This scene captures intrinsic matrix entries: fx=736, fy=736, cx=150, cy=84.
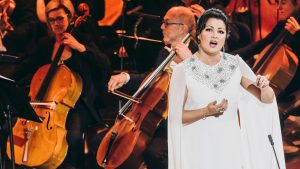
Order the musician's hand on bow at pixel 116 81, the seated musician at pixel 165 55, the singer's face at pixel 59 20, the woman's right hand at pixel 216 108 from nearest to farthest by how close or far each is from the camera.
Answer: the woman's right hand at pixel 216 108, the musician's hand on bow at pixel 116 81, the seated musician at pixel 165 55, the singer's face at pixel 59 20

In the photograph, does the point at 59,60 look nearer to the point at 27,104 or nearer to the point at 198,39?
the point at 27,104

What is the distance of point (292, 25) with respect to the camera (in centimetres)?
554

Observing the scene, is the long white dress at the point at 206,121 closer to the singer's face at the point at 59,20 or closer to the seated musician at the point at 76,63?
the seated musician at the point at 76,63

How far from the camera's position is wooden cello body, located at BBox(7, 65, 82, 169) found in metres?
5.55

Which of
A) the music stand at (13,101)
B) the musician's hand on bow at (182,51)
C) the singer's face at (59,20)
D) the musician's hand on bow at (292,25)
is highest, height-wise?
the musician's hand on bow at (292,25)

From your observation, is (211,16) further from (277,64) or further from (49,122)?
(49,122)

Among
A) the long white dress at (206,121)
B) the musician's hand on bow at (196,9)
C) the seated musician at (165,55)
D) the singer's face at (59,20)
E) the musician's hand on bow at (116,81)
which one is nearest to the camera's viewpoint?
the long white dress at (206,121)

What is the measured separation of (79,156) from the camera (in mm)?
5852

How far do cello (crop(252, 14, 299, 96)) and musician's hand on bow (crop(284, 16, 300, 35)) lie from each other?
37 mm

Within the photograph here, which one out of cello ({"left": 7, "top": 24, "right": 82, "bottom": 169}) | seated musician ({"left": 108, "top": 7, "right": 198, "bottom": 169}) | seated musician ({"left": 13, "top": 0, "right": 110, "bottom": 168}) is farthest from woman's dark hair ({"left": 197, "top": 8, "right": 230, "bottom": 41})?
seated musician ({"left": 13, "top": 0, "right": 110, "bottom": 168})

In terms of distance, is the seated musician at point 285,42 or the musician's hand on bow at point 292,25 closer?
the musician's hand on bow at point 292,25

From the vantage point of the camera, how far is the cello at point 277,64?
18.3 ft

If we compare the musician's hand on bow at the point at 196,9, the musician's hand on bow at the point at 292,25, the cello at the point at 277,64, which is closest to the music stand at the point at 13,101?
the musician's hand on bow at the point at 196,9

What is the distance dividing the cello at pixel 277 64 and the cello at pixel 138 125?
0.73 meters
